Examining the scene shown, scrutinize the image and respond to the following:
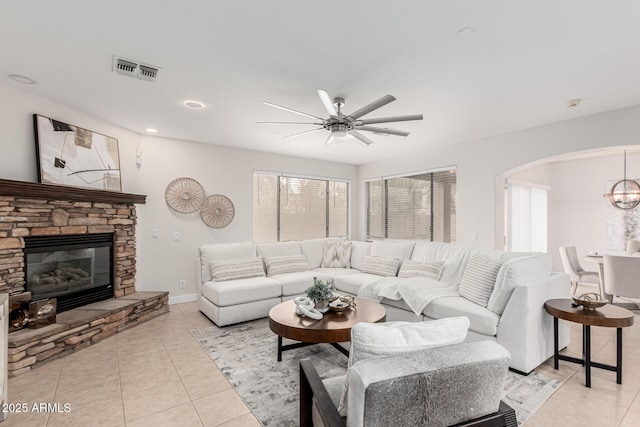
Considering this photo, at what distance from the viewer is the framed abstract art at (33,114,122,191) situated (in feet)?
10.5

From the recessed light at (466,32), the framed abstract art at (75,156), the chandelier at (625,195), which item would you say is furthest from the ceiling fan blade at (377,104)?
the chandelier at (625,195)

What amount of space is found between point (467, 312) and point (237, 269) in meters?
2.89

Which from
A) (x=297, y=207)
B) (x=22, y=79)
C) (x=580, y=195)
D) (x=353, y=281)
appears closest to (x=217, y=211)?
(x=297, y=207)

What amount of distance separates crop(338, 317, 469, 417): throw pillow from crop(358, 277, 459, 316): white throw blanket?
199cm

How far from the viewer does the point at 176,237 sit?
4.71 meters

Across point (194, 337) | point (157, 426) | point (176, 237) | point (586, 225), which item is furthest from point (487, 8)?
point (586, 225)

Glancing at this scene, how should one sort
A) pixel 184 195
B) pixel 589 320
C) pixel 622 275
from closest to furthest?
1. pixel 589 320
2. pixel 622 275
3. pixel 184 195

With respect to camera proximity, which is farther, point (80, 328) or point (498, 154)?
point (498, 154)

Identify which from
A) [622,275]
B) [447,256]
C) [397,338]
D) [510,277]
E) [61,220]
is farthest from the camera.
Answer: [622,275]

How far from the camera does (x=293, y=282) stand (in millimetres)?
4203

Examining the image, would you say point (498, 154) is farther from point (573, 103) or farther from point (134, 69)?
point (134, 69)

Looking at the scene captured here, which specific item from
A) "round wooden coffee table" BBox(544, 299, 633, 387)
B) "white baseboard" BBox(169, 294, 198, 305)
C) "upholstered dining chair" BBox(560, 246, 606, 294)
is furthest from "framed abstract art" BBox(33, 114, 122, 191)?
"upholstered dining chair" BBox(560, 246, 606, 294)

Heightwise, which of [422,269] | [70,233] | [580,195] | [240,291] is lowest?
[240,291]

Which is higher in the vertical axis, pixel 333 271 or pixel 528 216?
pixel 528 216
